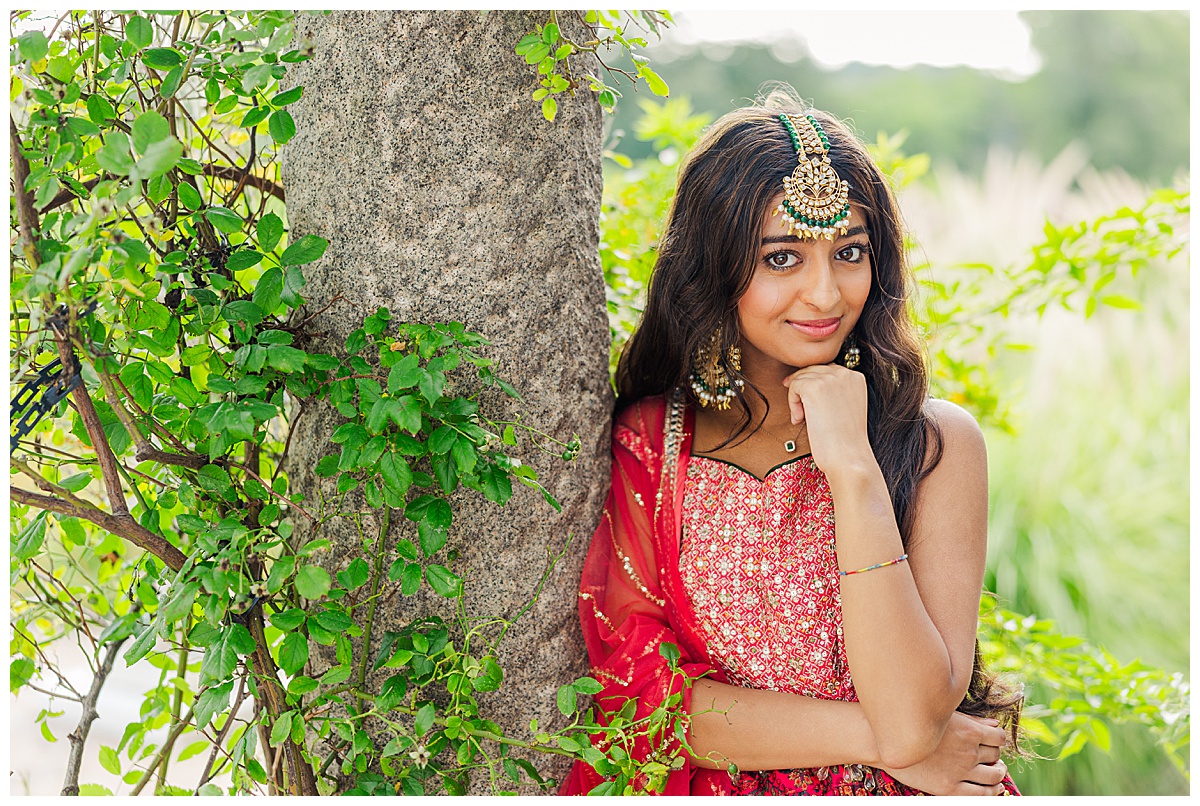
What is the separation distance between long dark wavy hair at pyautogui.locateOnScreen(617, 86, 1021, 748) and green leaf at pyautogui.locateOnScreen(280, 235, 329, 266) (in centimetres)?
59

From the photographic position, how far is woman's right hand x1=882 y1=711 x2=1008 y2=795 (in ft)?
4.33

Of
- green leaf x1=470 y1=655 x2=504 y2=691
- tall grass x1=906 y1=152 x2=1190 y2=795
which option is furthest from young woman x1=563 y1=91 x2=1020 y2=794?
tall grass x1=906 y1=152 x2=1190 y2=795

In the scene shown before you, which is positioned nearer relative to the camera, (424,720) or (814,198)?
(424,720)

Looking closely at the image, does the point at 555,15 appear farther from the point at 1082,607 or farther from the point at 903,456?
the point at 1082,607

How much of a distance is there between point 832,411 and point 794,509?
0.18 metres

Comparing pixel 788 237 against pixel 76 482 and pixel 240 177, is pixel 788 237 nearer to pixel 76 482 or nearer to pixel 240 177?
pixel 240 177

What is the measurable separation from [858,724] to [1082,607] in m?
2.24

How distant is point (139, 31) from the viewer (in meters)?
0.99

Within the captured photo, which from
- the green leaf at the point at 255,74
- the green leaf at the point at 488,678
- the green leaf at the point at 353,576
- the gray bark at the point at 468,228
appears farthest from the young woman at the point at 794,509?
the green leaf at the point at 255,74

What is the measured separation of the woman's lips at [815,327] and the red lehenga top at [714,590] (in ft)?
0.70

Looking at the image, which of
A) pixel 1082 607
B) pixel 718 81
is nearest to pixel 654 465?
pixel 1082 607

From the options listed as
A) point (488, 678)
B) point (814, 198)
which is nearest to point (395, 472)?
point (488, 678)
